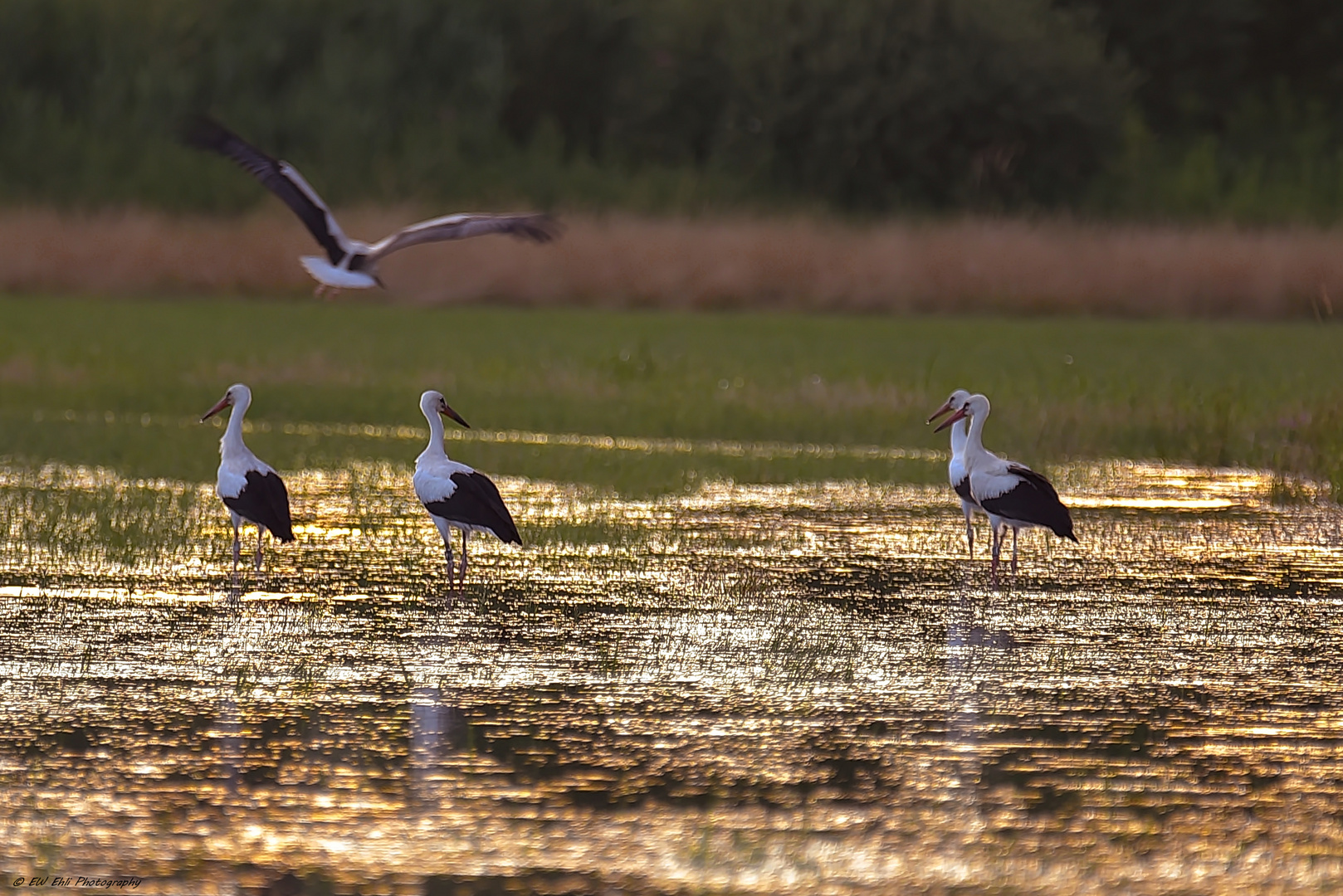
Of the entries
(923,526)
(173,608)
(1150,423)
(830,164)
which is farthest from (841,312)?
(173,608)

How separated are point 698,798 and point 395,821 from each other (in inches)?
33.4

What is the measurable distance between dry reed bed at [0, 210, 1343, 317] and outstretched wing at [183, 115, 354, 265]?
17.9m

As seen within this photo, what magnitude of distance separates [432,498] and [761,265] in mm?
23482

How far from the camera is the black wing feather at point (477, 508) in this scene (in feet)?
33.0

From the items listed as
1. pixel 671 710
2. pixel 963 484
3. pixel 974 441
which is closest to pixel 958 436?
pixel 963 484

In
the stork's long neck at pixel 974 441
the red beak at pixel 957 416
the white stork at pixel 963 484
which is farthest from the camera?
the red beak at pixel 957 416

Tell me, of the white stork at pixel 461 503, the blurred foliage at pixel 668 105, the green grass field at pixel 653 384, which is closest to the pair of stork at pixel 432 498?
the white stork at pixel 461 503

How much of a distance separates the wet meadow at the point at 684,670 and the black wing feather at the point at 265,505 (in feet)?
0.76

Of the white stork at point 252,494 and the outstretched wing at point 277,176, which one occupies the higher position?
the outstretched wing at point 277,176

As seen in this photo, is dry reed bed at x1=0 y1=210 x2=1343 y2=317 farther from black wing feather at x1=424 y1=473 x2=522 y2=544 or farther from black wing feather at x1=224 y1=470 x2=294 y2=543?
black wing feather at x1=424 y1=473 x2=522 y2=544

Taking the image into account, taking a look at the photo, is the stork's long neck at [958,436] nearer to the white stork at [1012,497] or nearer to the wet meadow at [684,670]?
the wet meadow at [684,670]

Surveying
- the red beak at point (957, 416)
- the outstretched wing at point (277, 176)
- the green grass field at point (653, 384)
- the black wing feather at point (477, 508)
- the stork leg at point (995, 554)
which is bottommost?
the stork leg at point (995, 554)

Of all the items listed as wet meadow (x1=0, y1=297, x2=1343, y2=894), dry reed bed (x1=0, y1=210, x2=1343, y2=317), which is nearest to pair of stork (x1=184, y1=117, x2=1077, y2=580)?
wet meadow (x1=0, y1=297, x2=1343, y2=894)

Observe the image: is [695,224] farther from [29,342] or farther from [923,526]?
[923,526]
